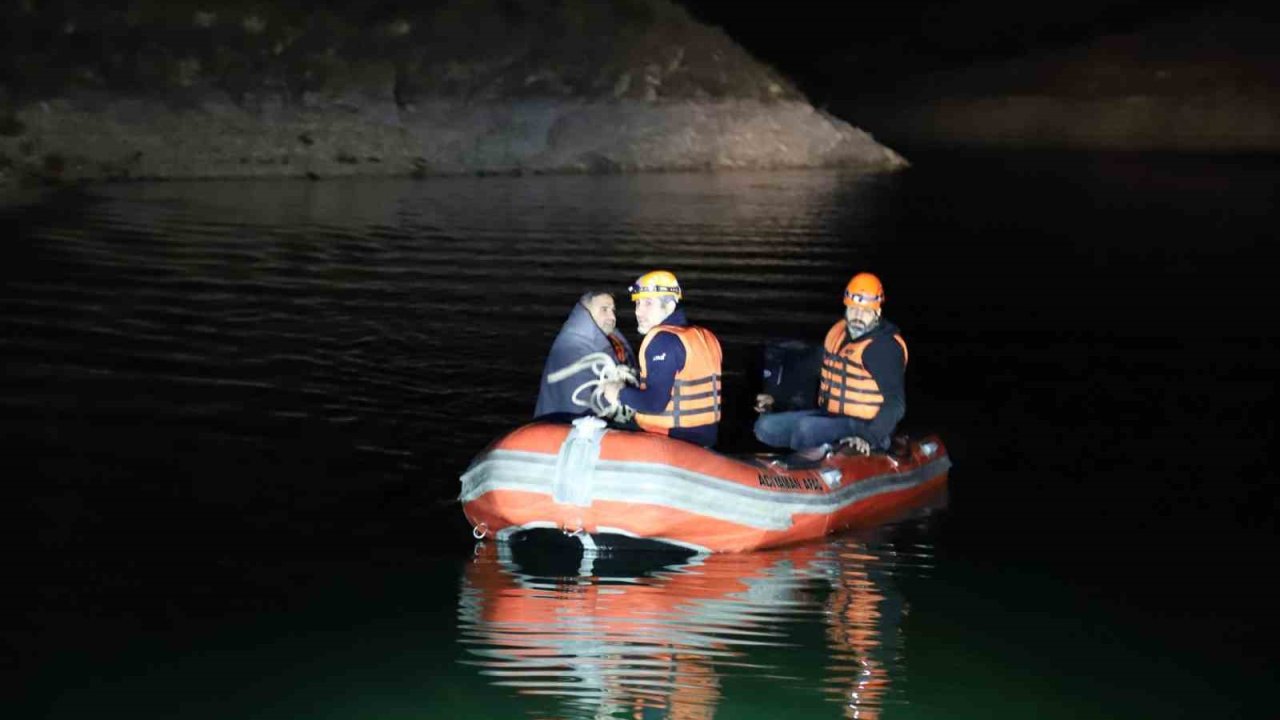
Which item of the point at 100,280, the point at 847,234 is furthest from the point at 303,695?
the point at 847,234

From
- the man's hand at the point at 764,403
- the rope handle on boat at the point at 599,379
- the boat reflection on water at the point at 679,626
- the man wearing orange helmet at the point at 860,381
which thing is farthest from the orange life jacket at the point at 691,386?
the man's hand at the point at 764,403

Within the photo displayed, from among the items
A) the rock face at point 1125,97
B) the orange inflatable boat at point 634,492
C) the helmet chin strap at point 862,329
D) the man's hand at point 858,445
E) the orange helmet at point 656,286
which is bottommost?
the orange inflatable boat at point 634,492

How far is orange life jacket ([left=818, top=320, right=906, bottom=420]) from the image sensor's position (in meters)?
9.49

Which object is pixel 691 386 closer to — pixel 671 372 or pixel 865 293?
pixel 671 372

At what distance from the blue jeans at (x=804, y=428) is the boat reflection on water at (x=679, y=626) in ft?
3.02

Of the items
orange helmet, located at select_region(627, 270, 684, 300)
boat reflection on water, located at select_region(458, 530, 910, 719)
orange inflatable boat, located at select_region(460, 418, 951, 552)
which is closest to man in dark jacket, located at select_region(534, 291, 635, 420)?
orange helmet, located at select_region(627, 270, 684, 300)

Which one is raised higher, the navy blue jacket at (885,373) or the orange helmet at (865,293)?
the orange helmet at (865,293)

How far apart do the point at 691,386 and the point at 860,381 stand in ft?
4.71

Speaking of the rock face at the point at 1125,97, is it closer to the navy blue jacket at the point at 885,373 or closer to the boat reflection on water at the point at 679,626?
the navy blue jacket at the point at 885,373

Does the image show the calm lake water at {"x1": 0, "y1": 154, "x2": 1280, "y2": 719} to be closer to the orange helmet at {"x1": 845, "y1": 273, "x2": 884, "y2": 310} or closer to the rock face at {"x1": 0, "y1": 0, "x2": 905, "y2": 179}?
the orange helmet at {"x1": 845, "y1": 273, "x2": 884, "y2": 310}

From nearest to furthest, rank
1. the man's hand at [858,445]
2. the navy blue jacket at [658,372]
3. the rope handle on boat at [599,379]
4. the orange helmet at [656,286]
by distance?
the navy blue jacket at [658,372], the orange helmet at [656,286], the rope handle on boat at [599,379], the man's hand at [858,445]

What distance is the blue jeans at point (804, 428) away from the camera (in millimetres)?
9586

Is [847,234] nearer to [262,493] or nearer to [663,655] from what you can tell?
[262,493]

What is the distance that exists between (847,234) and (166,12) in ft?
52.9
